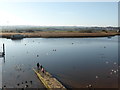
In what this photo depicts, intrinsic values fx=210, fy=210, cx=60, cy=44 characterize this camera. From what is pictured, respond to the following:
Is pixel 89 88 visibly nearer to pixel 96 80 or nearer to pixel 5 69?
pixel 96 80

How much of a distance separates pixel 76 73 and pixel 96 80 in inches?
153

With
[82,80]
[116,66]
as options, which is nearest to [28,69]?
[82,80]

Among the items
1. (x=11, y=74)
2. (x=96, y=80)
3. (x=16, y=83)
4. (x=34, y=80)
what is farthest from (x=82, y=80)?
(x=11, y=74)

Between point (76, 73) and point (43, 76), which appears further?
point (76, 73)

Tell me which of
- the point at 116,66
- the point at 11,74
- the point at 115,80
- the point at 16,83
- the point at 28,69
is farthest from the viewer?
the point at 116,66

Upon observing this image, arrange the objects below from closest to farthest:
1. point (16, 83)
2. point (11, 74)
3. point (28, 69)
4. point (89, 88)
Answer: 1. point (89, 88)
2. point (16, 83)
3. point (11, 74)
4. point (28, 69)

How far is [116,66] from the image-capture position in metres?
36.2

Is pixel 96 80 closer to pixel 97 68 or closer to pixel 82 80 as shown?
pixel 82 80

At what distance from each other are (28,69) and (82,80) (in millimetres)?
9761

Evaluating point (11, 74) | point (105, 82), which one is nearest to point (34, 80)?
point (11, 74)

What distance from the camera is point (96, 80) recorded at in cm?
2753

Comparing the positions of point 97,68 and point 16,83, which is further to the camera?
point 97,68

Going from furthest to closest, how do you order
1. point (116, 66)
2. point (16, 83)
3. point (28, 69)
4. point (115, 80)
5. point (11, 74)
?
point (116, 66) < point (28, 69) < point (11, 74) < point (115, 80) < point (16, 83)

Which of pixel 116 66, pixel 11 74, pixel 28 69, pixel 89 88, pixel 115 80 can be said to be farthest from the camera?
pixel 116 66
